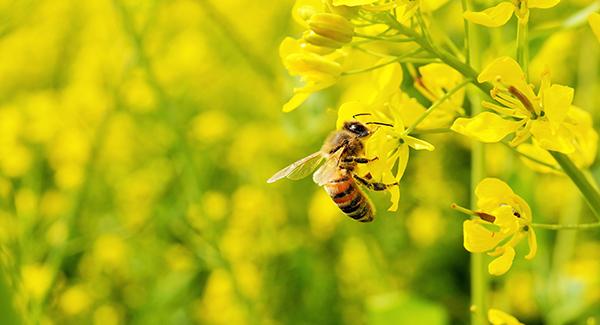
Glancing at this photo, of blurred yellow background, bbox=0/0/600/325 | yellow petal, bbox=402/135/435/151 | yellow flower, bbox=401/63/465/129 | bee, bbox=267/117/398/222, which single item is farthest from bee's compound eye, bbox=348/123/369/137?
blurred yellow background, bbox=0/0/600/325

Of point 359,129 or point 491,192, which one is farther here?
point 359,129

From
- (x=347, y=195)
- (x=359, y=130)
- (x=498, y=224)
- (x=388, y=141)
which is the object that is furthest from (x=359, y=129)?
(x=498, y=224)

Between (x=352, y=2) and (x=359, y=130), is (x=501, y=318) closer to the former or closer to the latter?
(x=359, y=130)

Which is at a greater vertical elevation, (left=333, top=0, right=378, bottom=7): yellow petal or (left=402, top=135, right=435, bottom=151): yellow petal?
(left=333, top=0, right=378, bottom=7): yellow petal

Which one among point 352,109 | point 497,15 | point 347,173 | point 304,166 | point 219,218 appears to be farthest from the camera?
point 219,218

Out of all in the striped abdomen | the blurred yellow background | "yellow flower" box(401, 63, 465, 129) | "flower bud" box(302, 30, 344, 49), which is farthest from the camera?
the blurred yellow background

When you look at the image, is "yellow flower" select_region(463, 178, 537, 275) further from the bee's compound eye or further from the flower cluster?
the bee's compound eye

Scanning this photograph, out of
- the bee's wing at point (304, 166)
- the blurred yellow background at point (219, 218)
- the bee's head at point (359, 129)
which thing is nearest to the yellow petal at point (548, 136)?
the bee's head at point (359, 129)
